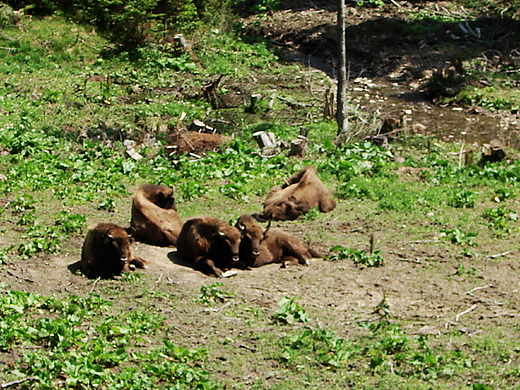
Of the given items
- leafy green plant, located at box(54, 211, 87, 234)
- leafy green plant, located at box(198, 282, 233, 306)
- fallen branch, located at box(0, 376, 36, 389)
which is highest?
fallen branch, located at box(0, 376, 36, 389)

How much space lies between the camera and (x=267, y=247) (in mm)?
10977

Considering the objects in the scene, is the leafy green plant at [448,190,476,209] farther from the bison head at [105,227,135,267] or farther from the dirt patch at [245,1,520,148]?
the bison head at [105,227,135,267]

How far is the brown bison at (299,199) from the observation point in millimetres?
12695

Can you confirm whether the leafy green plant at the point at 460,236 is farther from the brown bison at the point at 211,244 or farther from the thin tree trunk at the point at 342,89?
the thin tree trunk at the point at 342,89

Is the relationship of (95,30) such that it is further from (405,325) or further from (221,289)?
(405,325)

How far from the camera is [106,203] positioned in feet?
43.0

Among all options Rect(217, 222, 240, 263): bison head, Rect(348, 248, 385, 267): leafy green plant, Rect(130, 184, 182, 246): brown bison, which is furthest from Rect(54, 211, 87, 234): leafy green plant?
Rect(348, 248, 385, 267): leafy green plant

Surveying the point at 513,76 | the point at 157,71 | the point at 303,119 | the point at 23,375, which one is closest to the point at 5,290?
the point at 23,375

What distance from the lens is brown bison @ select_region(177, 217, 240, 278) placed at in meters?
10.4

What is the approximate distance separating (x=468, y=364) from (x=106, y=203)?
24.6 feet

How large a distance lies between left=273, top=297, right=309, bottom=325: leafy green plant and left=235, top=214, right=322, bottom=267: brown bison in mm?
1785

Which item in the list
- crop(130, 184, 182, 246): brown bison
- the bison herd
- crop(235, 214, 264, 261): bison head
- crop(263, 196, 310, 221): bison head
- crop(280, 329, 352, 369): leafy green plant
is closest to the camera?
crop(280, 329, 352, 369): leafy green plant

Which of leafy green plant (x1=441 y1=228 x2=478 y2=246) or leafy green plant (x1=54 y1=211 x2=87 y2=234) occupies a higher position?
leafy green plant (x1=54 y1=211 x2=87 y2=234)

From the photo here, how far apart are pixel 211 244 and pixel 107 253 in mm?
1462
